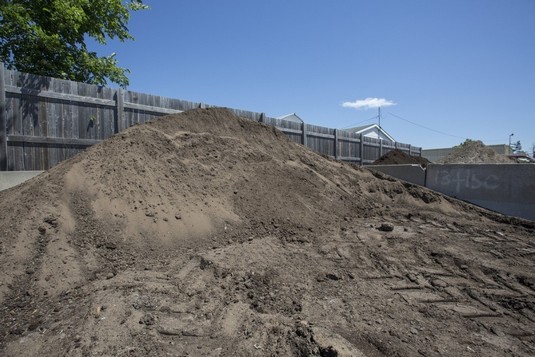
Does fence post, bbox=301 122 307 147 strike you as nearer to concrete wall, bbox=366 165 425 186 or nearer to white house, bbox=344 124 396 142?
concrete wall, bbox=366 165 425 186

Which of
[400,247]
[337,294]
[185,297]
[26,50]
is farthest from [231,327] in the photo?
[26,50]

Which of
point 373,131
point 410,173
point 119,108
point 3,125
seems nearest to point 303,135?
point 410,173

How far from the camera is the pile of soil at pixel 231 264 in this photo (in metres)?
2.89

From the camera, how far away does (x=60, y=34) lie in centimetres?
978

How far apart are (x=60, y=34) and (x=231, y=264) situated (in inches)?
374

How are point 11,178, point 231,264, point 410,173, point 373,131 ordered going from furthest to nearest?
point 373,131 < point 410,173 < point 11,178 < point 231,264

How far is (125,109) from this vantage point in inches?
322

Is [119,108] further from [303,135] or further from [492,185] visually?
[492,185]

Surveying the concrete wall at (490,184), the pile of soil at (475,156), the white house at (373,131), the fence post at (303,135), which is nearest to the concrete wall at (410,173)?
the concrete wall at (490,184)

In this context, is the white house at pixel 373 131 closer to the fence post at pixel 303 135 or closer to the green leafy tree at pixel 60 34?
the fence post at pixel 303 135

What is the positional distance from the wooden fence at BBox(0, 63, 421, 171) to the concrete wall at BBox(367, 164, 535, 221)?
7734 mm

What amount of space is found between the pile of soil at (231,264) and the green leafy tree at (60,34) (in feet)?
15.5

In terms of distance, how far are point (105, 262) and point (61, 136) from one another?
429 cm

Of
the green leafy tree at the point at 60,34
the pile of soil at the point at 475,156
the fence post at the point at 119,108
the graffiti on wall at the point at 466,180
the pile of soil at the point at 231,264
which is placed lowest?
the pile of soil at the point at 231,264
